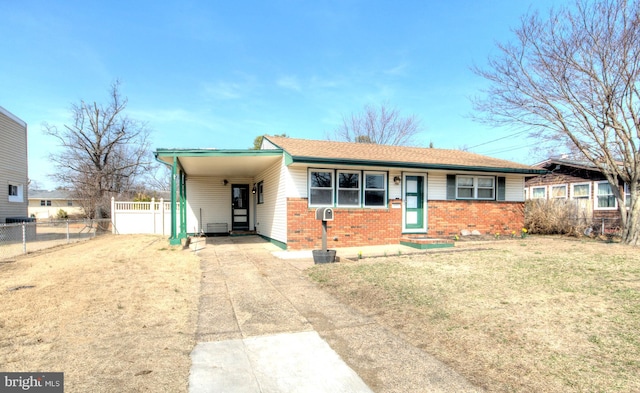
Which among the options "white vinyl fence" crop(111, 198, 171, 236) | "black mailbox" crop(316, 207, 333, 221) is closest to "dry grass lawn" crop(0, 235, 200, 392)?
"black mailbox" crop(316, 207, 333, 221)

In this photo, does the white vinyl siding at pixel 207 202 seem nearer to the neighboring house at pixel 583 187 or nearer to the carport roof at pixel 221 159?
the carport roof at pixel 221 159

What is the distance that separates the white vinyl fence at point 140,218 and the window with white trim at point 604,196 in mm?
21663

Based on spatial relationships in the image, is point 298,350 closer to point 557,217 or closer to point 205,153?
point 205,153

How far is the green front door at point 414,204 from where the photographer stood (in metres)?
13.0

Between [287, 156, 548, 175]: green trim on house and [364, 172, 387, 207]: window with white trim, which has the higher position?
[287, 156, 548, 175]: green trim on house

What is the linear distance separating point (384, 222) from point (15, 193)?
18.7m

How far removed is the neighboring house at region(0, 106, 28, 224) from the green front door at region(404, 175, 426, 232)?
59.6 ft

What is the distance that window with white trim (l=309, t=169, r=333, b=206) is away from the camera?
1161 centimetres

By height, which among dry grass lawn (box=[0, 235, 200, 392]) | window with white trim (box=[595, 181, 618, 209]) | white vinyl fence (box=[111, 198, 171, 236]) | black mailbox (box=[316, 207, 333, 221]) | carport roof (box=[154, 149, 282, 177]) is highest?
carport roof (box=[154, 149, 282, 177])

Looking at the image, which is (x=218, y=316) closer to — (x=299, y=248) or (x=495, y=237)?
(x=299, y=248)

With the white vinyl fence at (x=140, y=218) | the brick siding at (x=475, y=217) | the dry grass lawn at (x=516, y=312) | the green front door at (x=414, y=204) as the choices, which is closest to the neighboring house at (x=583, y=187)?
the brick siding at (x=475, y=217)

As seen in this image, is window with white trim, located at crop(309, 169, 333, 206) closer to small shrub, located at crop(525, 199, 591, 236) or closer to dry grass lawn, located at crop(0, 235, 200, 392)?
dry grass lawn, located at crop(0, 235, 200, 392)

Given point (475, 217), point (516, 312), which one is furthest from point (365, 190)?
point (516, 312)

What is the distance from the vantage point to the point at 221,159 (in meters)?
12.1
